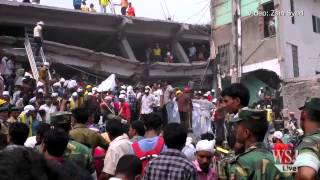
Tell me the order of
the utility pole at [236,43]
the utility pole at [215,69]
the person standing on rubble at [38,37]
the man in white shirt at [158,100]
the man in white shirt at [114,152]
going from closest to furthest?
the man in white shirt at [114,152] → the man in white shirt at [158,100] → the person standing on rubble at [38,37] → the utility pole at [236,43] → the utility pole at [215,69]

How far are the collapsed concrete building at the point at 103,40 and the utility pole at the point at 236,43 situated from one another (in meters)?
1.23

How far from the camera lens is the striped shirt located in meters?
3.49

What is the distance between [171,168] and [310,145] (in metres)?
1.08

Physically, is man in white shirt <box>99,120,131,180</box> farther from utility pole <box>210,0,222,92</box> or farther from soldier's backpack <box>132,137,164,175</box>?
utility pole <box>210,0,222,92</box>

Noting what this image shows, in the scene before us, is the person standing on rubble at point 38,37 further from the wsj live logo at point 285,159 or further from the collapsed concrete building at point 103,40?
the wsj live logo at point 285,159

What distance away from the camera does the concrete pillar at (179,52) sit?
2214cm

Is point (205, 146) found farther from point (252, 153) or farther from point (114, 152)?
point (252, 153)

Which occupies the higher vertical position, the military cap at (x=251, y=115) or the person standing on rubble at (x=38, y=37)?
the person standing on rubble at (x=38, y=37)

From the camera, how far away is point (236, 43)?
22062 mm

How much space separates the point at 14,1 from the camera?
659 inches

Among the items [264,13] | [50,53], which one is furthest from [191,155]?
[264,13]

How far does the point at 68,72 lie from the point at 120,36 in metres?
3.40

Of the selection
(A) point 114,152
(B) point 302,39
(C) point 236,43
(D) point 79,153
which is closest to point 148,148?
(A) point 114,152

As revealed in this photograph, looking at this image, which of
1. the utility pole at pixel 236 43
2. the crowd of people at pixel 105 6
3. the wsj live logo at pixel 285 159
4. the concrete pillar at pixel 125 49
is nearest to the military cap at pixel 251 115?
the wsj live logo at pixel 285 159
